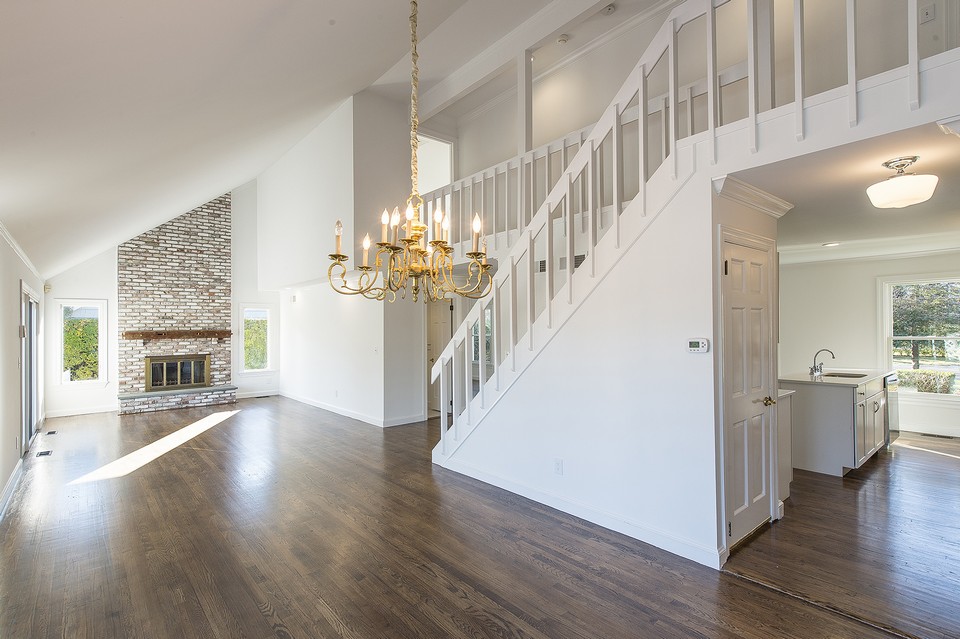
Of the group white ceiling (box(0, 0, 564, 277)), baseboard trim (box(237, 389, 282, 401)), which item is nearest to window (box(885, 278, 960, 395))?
white ceiling (box(0, 0, 564, 277))

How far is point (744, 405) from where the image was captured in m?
3.22

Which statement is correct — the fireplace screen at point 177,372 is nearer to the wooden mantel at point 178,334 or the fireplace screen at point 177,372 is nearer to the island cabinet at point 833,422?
the wooden mantel at point 178,334

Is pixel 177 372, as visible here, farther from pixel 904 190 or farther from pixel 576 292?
pixel 904 190

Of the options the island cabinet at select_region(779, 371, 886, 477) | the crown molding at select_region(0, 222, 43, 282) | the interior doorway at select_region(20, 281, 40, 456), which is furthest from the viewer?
the interior doorway at select_region(20, 281, 40, 456)

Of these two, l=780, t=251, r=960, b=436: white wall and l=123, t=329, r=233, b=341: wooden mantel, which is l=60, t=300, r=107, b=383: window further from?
l=780, t=251, r=960, b=436: white wall

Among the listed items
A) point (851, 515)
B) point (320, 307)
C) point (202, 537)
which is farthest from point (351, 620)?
point (320, 307)

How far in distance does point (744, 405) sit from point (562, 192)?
2091 millimetres

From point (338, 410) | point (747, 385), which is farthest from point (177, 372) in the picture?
point (747, 385)

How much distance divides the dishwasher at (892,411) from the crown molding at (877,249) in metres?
1.65

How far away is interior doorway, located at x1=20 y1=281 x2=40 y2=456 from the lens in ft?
17.4

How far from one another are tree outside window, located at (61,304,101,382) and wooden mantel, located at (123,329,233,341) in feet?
1.76

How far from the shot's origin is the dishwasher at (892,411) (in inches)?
214

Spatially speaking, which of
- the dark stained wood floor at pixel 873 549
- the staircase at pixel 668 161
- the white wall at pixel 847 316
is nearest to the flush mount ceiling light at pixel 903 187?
the staircase at pixel 668 161

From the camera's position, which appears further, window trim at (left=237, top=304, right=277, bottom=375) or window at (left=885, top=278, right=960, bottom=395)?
window trim at (left=237, top=304, right=277, bottom=375)
